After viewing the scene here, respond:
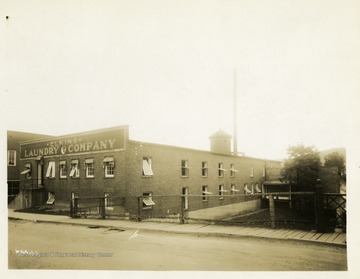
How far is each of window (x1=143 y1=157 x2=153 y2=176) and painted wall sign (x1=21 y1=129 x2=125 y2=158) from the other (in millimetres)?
2007

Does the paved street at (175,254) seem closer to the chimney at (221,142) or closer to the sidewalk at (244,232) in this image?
the sidewalk at (244,232)

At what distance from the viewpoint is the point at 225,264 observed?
646 centimetres

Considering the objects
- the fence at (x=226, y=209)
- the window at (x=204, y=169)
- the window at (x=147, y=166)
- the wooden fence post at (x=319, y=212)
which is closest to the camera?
the wooden fence post at (x=319, y=212)

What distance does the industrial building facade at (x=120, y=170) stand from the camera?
698 inches

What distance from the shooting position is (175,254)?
23.2 feet

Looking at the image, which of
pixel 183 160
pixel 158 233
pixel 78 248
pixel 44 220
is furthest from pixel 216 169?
pixel 78 248

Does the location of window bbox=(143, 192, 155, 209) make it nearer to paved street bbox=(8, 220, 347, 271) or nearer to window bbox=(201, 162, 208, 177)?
window bbox=(201, 162, 208, 177)

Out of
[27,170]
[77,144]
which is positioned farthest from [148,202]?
[27,170]

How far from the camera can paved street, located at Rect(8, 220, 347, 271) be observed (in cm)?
639

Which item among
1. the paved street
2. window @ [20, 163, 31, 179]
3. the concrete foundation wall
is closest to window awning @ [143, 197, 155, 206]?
the concrete foundation wall

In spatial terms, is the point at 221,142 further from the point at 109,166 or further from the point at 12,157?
the point at 12,157

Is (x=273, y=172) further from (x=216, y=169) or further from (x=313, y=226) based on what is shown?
(x=313, y=226)

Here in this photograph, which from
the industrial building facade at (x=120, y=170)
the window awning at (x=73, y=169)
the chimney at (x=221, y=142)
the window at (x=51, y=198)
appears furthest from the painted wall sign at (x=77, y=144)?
the chimney at (x=221, y=142)

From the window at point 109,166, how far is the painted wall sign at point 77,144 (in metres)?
0.64
